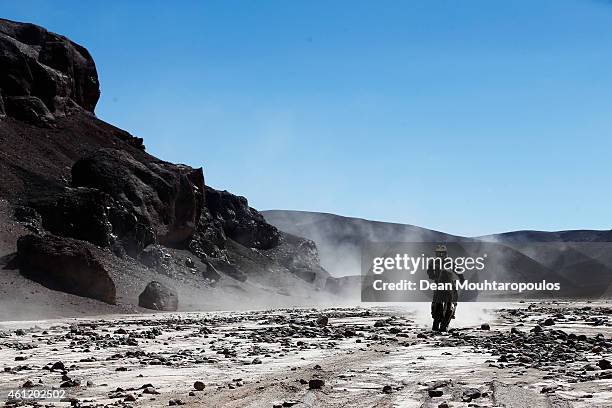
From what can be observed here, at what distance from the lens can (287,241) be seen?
114000mm

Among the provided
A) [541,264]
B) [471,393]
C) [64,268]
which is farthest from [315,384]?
[541,264]

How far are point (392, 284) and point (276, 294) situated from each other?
14.1m

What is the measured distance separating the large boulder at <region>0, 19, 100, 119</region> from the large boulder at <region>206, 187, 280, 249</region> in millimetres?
18692

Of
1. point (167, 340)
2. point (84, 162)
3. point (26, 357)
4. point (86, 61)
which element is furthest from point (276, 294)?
point (26, 357)

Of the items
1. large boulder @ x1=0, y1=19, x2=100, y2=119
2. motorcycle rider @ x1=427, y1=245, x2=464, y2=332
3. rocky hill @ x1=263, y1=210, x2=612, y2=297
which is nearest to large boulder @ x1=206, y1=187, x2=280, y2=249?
rocky hill @ x1=263, y1=210, x2=612, y2=297

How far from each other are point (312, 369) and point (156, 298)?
31268 mm

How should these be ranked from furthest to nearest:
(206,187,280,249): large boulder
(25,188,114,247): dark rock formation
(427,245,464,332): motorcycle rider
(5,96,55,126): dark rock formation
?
1. (206,187,280,249): large boulder
2. (5,96,55,126): dark rock formation
3. (25,188,114,247): dark rock formation
4. (427,245,464,332): motorcycle rider

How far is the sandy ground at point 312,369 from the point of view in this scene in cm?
996

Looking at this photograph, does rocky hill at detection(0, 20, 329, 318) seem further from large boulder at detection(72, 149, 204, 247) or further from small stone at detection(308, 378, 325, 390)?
small stone at detection(308, 378, 325, 390)

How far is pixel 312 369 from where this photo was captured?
43.4 ft

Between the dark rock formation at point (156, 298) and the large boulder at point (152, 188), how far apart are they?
55.1 ft

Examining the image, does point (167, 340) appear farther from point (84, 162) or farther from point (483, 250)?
point (483, 250)

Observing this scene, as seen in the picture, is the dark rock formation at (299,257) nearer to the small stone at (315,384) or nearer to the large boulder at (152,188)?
the large boulder at (152,188)

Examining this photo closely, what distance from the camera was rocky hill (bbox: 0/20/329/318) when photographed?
1559 inches
